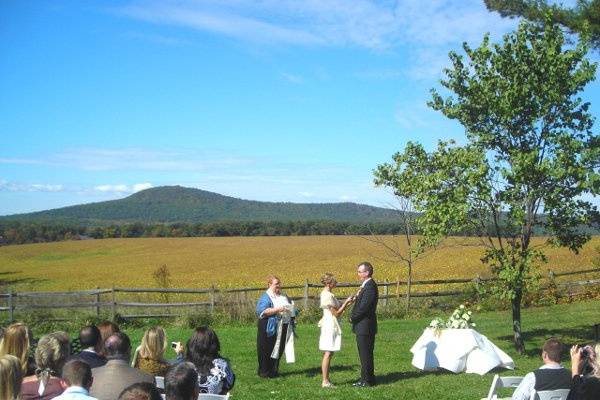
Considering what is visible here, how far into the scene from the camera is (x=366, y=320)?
34.7ft

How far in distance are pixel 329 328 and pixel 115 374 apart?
5.27 meters

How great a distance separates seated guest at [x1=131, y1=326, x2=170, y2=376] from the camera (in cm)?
671

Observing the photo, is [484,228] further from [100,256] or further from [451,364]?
[100,256]

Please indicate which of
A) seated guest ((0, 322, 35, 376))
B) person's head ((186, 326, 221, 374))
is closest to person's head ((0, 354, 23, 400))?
seated guest ((0, 322, 35, 376))

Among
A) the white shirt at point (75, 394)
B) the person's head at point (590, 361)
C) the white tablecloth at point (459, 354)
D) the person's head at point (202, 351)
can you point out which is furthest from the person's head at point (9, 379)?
the white tablecloth at point (459, 354)

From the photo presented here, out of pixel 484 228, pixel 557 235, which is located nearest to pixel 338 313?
pixel 484 228

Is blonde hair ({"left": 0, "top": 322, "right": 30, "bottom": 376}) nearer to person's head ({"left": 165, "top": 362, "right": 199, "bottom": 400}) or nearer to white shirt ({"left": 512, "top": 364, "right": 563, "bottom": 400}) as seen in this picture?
person's head ({"left": 165, "top": 362, "right": 199, "bottom": 400})

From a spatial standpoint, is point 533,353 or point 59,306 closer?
point 533,353

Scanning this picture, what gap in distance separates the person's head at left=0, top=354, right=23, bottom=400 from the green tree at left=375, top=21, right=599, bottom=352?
9607 mm

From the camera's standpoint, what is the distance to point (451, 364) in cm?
1177

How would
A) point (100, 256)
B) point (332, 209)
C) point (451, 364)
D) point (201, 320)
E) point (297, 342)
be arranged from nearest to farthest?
point (451, 364)
point (297, 342)
point (201, 320)
point (100, 256)
point (332, 209)

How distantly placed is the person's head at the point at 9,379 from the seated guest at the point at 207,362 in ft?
7.98

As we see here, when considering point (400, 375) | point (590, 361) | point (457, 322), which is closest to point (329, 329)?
point (400, 375)

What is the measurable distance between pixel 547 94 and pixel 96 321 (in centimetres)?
1426
